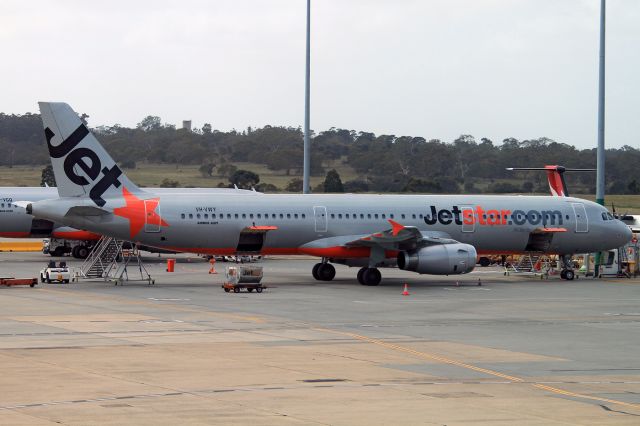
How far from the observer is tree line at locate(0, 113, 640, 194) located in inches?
4158

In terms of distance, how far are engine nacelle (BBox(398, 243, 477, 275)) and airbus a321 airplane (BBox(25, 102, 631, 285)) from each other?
4 centimetres

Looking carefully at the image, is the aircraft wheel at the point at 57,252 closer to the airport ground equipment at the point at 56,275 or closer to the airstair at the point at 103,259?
the airstair at the point at 103,259

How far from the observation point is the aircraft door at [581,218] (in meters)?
51.0

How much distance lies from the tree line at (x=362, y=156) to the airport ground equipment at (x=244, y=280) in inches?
2235

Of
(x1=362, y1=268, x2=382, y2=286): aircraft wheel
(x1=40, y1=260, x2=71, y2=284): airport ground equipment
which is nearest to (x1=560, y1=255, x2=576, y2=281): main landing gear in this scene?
(x1=362, y1=268, x2=382, y2=286): aircraft wheel

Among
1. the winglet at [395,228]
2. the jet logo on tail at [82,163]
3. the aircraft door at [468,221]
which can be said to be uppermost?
the jet logo on tail at [82,163]

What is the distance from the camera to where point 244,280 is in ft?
137

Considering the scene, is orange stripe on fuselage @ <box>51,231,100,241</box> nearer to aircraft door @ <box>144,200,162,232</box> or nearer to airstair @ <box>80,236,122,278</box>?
airstair @ <box>80,236,122,278</box>

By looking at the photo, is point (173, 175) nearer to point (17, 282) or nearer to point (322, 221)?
point (322, 221)

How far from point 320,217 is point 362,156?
8403 cm

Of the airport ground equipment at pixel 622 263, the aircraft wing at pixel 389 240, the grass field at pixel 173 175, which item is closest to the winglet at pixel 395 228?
the aircraft wing at pixel 389 240

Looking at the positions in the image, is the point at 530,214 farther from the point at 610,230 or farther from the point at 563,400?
the point at 563,400

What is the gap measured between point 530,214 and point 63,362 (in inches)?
1228

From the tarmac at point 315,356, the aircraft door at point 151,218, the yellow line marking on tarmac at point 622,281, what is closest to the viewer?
the tarmac at point 315,356
